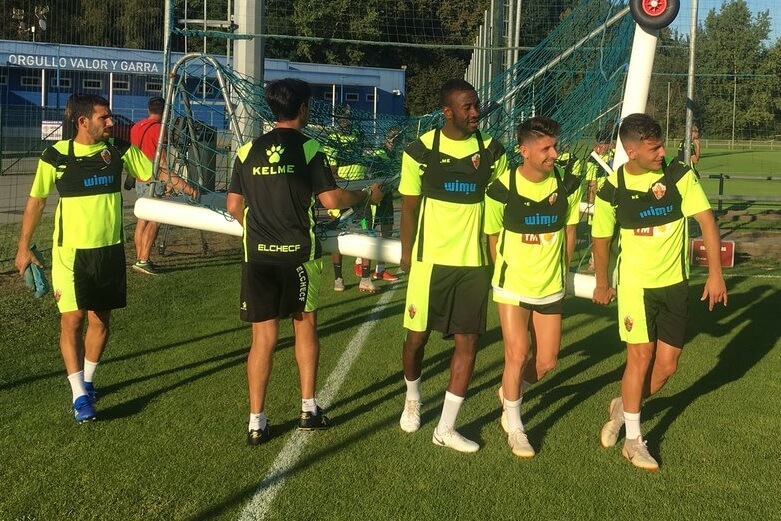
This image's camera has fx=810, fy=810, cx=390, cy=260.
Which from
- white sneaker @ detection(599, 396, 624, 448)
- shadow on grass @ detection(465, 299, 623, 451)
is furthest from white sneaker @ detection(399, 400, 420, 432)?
white sneaker @ detection(599, 396, 624, 448)

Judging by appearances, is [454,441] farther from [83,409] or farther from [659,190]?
[83,409]

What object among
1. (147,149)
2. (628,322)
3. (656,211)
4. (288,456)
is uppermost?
(147,149)

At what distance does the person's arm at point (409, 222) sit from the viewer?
15.6ft

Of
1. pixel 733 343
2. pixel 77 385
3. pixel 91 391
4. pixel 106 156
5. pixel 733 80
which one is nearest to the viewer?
pixel 77 385

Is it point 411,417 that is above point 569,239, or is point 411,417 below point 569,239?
below

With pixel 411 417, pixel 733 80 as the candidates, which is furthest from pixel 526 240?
pixel 733 80

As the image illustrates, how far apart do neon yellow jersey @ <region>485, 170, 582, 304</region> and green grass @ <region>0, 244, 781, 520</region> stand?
96 centimetres

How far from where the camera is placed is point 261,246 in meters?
4.73

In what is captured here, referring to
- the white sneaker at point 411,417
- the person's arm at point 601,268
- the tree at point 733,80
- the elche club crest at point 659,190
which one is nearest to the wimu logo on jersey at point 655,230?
the elche club crest at point 659,190

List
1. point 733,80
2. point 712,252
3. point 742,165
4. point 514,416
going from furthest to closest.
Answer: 1. point 742,165
2. point 733,80
3. point 514,416
4. point 712,252

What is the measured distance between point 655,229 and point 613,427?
4.10 feet

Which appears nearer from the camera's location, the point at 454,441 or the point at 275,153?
the point at 275,153

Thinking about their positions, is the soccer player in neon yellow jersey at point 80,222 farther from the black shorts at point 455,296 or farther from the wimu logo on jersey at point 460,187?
the wimu logo on jersey at point 460,187

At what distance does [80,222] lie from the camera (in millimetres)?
5281
